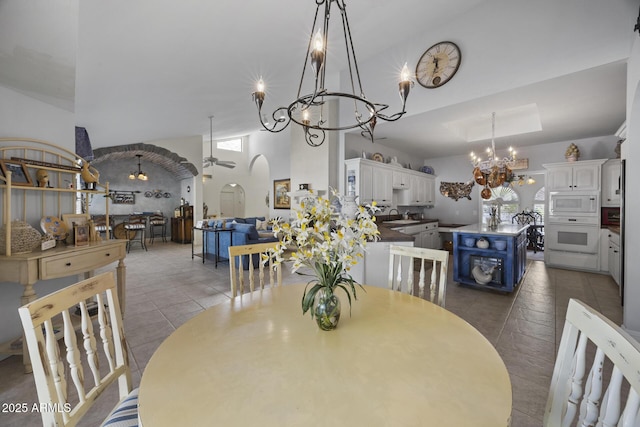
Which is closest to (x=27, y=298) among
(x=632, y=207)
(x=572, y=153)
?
(x=632, y=207)

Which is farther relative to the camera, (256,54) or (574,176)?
(574,176)

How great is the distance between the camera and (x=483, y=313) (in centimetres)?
300

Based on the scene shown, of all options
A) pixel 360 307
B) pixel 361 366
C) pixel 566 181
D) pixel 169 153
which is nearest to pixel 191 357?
pixel 361 366

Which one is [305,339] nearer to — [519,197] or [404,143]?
[404,143]

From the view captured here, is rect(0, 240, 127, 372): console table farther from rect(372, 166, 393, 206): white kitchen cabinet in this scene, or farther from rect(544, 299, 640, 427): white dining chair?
rect(372, 166, 393, 206): white kitchen cabinet

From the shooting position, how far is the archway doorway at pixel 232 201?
11.4m

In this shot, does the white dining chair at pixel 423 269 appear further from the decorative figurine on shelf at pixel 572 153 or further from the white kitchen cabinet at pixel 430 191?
the white kitchen cabinet at pixel 430 191

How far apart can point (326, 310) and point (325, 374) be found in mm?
279

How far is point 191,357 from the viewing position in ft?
3.04

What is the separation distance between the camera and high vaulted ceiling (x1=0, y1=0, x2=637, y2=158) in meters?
2.05

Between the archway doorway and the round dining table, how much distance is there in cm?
1069

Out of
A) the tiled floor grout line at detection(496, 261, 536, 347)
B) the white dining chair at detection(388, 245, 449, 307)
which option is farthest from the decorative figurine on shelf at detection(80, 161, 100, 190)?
the tiled floor grout line at detection(496, 261, 536, 347)

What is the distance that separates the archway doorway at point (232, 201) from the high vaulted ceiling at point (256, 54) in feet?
21.9

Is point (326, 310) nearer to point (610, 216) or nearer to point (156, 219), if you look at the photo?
point (610, 216)
